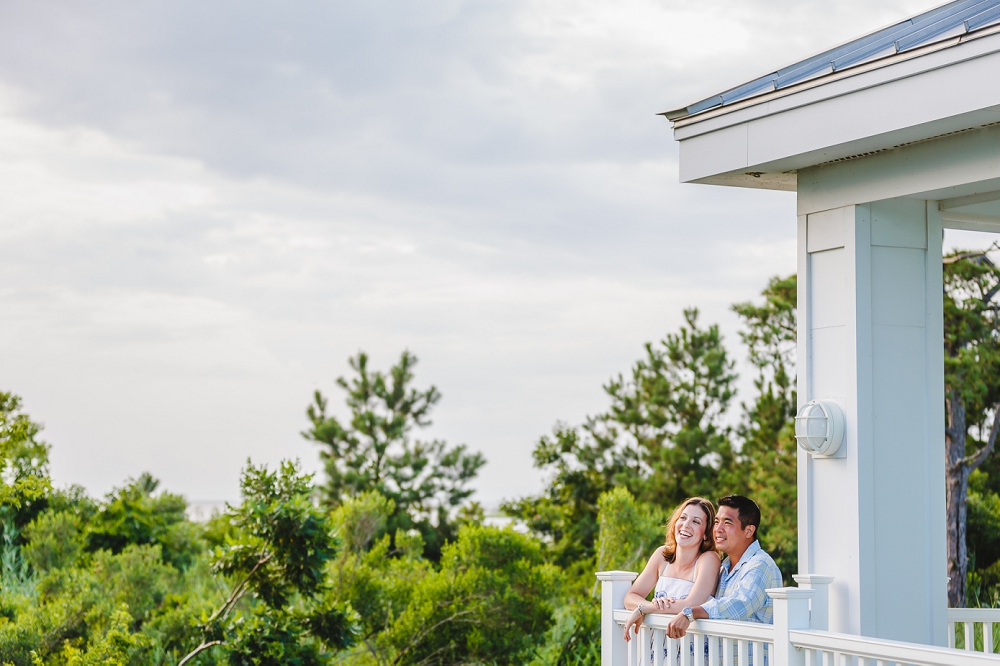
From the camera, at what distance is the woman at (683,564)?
4043 millimetres

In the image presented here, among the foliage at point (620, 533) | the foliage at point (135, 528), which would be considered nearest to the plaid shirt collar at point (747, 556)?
the foliage at point (620, 533)

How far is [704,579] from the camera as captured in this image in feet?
13.2

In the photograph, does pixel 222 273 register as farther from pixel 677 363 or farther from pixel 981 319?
pixel 981 319

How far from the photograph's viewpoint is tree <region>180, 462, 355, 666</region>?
266 inches

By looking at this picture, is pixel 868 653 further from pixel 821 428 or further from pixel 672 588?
pixel 672 588

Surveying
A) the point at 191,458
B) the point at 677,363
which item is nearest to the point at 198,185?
the point at 191,458

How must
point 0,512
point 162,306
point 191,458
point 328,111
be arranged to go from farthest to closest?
point 328,111 → point 162,306 → point 191,458 → point 0,512

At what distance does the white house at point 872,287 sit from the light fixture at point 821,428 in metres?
0.04

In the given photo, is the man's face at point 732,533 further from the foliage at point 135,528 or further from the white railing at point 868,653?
the foliage at point 135,528

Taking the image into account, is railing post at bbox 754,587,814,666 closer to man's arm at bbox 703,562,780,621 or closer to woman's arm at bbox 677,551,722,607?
man's arm at bbox 703,562,780,621

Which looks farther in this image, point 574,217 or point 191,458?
point 574,217

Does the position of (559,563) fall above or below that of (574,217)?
below

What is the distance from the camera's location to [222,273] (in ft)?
65.5

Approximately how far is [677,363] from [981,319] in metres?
5.22
